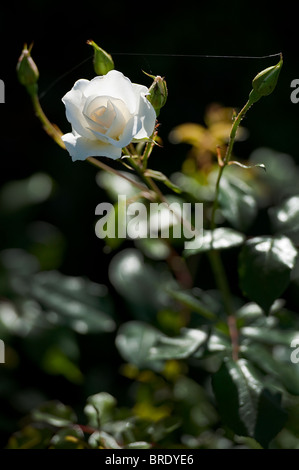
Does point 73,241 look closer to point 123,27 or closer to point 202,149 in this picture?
point 202,149

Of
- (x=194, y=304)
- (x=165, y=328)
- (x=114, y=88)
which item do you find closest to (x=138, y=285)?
(x=165, y=328)

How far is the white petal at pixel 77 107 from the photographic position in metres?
0.70

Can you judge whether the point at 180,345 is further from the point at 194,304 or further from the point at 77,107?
the point at 77,107

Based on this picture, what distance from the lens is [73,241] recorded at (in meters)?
1.88

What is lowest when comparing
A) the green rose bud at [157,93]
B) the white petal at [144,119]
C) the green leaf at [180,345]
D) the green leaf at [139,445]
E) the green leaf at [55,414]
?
the green leaf at [55,414]

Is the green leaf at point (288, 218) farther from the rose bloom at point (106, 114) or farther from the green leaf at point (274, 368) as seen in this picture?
the rose bloom at point (106, 114)

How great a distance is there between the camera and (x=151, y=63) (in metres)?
2.06

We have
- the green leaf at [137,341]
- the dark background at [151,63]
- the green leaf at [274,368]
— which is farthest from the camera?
the dark background at [151,63]

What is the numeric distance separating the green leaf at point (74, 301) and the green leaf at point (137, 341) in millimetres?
75

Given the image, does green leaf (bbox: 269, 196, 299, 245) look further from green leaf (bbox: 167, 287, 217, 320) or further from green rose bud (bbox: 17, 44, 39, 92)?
green rose bud (bbox: 17, 44, 39, 92)

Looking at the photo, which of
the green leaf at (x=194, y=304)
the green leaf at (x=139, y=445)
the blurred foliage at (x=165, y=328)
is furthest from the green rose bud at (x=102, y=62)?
the green leaf at (x=139, y=445)

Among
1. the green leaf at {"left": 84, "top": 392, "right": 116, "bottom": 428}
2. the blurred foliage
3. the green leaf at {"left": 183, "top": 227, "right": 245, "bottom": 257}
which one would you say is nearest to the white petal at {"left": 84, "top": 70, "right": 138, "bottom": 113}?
the blurred foliage

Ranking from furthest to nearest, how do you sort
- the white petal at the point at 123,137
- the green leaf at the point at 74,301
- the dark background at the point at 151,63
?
the dark background at the point at 151,63 < the green leaf at the point at 74,301 < the white petal at the point at 123,137

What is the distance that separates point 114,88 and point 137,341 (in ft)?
1.81
